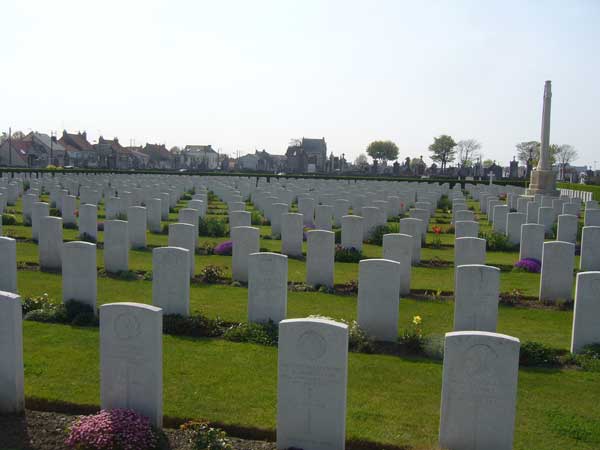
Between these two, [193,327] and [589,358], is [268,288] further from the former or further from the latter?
[589,358]

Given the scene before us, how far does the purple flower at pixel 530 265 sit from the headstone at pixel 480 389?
30.1ft

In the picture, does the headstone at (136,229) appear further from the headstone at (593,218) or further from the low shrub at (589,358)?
the headstone at (593,218)

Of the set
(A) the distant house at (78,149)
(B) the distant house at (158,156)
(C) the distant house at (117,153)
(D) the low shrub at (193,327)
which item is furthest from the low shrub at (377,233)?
(B) the distant house at (158,156)

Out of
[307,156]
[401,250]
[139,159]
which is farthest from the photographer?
[139,159]

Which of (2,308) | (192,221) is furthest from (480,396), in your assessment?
(192,221)

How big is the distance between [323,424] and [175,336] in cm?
383

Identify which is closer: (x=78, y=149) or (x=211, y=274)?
(x=211, y=274)

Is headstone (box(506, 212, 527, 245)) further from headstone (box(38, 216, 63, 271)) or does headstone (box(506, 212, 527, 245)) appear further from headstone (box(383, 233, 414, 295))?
headstone (box(38, 216, 63, 271))

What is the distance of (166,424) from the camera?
246 inches

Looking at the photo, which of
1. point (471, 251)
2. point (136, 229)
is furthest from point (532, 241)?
point (136, 229)

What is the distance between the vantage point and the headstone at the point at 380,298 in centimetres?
878

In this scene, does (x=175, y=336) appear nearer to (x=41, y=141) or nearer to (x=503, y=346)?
(x=503, y=346)

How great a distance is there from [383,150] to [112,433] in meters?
111

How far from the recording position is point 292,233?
1522 centimetres
